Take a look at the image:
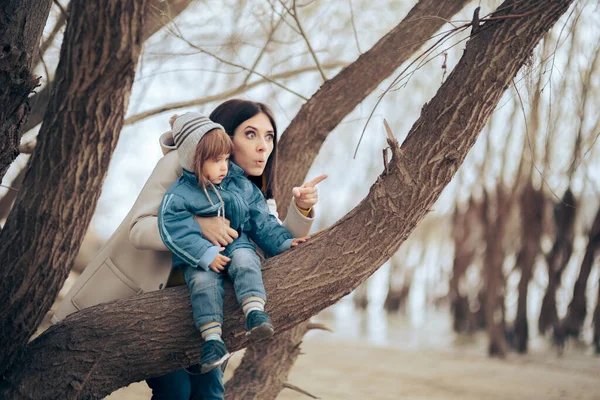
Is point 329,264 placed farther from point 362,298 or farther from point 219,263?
point 362,298

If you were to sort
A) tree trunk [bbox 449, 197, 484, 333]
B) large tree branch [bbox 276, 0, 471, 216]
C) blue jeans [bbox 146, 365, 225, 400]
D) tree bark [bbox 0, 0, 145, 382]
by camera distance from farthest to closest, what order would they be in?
1. tree trunk [bbox 449, 197, 484, 333]
2. large tree branch [bbox 276, 0, 471, 216]
3. blue jeans [bbox 146, 365, 225, 400]
4. tree bark [bbox 0, 0, 145, 382]

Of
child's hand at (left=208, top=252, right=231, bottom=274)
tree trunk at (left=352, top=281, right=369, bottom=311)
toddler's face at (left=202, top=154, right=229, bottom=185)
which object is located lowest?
child's hand at (left=208, top=252, right=231, bottom=274)

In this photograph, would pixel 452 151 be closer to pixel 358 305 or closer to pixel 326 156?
pixel 326 156

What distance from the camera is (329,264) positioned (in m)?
2.20

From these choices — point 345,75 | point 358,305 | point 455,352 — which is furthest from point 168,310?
point 358,305

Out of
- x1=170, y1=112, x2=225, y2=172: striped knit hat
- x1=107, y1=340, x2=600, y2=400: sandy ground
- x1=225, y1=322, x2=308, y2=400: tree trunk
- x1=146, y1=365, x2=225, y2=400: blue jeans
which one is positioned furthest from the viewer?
x1=107, y1=340, x2=600, y2=400: sandy ground

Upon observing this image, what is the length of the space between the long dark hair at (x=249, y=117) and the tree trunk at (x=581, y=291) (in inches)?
209

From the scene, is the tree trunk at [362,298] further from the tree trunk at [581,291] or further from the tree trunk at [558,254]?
the tree trunk at [581,291]

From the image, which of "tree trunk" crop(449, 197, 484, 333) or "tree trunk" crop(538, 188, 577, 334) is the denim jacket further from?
"tree trunk" crop(449, 197, 484, 333)

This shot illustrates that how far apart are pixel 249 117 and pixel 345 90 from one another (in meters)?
0.87

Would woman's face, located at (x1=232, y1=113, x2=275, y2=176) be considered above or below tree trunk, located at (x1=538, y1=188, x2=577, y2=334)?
below

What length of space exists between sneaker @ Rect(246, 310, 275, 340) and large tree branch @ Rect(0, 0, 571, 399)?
0.14 m

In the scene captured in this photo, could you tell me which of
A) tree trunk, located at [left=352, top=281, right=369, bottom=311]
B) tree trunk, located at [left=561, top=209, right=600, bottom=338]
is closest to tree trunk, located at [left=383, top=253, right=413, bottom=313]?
tree trunk, located at [left=352, top=281, right=369, bottom=311]

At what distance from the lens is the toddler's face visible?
2133 millimetres
